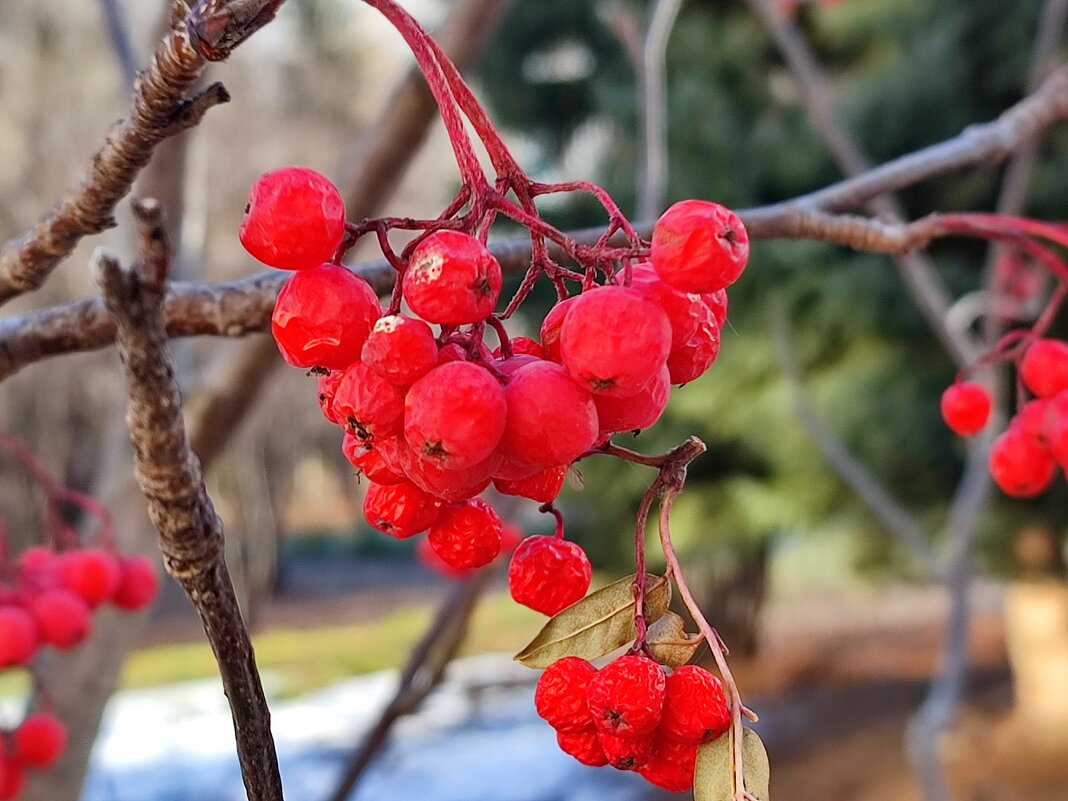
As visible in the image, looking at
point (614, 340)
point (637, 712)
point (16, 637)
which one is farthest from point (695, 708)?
point (16, 637)

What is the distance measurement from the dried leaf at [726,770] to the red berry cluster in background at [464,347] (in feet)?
0.32

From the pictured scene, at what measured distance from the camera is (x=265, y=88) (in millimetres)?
6762

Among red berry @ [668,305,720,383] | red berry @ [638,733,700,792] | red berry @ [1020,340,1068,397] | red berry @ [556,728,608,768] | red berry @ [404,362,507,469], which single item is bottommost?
red berry @ [638,733,700,792]

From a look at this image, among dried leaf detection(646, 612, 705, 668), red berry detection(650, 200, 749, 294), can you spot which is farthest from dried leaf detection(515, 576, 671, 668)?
red berry detection(650, 200, 749, 294)

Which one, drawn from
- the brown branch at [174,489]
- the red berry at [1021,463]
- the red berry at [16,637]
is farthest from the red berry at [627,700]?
the red berry at [16,637]

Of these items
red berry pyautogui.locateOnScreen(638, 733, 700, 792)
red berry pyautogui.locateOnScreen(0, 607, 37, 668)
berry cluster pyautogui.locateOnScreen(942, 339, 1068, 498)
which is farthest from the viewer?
red berry pyautogui.locateOnScreen(0, 607, 37, 668)

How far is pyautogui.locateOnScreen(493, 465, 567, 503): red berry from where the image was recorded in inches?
13.7

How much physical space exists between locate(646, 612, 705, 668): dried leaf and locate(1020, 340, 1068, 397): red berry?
0.33 meters

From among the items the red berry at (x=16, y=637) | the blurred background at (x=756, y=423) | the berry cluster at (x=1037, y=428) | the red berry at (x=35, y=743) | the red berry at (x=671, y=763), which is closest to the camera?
the red berry at (x=671, y=763)

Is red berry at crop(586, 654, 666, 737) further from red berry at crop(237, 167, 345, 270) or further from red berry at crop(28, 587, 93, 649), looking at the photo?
red berry at crop(28, 587, 93, 649)

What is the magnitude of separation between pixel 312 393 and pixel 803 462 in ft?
12.0

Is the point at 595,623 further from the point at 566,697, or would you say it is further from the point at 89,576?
the point at 89,576

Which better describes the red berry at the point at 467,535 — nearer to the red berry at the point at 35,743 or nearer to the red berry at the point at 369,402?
the red berry at the point at 369,402

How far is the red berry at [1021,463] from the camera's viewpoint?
57cm
